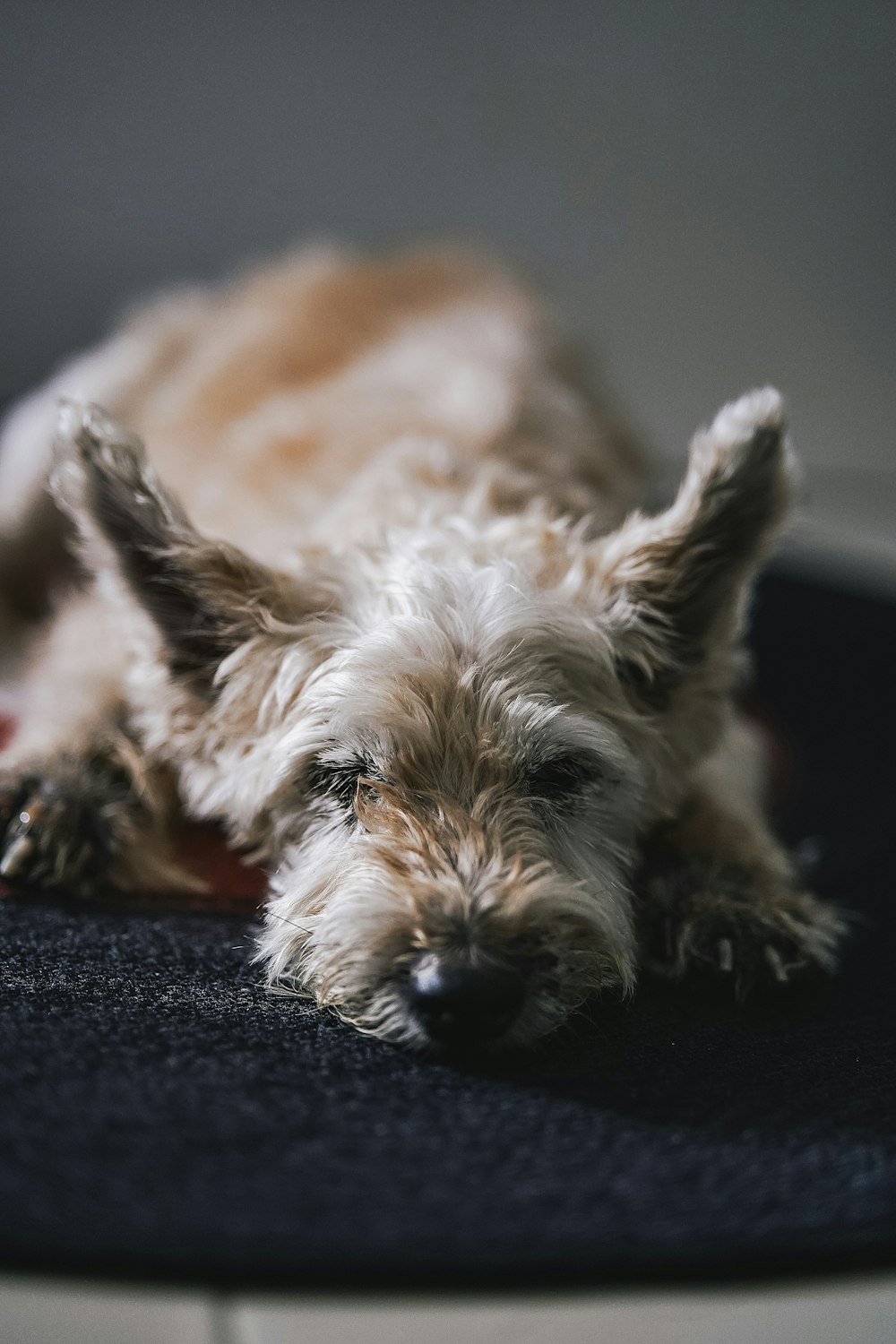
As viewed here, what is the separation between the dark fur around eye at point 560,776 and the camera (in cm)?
183

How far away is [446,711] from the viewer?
5.82ft

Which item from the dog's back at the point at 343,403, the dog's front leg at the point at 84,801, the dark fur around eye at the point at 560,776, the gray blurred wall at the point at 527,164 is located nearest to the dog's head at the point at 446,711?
the dark fur around eye at the point at 560,776

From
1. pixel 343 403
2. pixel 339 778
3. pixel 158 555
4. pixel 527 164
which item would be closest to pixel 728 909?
pixel 339 778

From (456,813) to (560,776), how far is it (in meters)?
0.21

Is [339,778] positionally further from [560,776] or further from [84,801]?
[84,801]

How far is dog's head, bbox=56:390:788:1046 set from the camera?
1.60 meters

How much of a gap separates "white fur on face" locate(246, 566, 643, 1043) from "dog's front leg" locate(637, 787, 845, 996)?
103mm

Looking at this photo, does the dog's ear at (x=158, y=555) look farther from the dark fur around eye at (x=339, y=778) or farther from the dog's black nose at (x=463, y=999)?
the dog's black nose at (x=463, y=999)

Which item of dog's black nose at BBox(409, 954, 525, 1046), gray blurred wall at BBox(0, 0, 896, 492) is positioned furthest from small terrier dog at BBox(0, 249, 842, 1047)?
gray blurred wall at BBox(0, 0, 896, 492)

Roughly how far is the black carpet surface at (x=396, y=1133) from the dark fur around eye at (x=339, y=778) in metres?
0.25

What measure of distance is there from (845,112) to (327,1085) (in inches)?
211

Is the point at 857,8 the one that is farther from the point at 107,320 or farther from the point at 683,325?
the point at 107,320

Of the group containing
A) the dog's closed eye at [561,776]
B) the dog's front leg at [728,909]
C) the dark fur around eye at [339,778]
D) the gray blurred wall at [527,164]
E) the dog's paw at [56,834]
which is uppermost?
the gray blurred wall at [527,164]

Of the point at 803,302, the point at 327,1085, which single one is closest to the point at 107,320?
the point at 803,302
